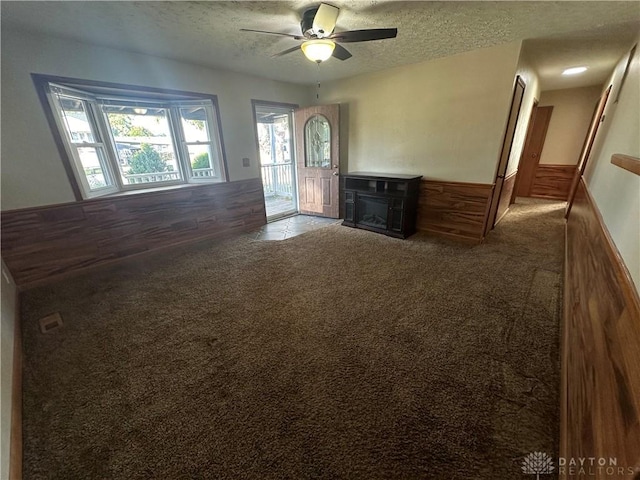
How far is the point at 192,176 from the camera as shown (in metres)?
3.83

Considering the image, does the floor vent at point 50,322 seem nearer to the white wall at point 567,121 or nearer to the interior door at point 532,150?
the interior door at point 532,150

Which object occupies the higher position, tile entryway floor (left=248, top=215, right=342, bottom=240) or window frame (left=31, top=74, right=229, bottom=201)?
window frame (left=31, top=74, right=229, bottom=201)

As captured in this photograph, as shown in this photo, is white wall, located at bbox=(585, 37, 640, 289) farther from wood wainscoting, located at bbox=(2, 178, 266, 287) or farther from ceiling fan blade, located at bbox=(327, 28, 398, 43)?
wood wainscoting, located at bbox=(2, 178, 266, 287)

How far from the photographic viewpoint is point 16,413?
4.33 ft

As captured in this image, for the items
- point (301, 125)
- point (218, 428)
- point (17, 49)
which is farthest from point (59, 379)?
point (301, 125)

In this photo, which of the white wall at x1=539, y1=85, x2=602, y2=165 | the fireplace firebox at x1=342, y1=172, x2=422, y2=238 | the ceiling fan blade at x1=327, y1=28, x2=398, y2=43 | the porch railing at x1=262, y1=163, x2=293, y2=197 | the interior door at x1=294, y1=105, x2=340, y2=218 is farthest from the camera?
the porch railing at x1=262, y1=163, x2=293, y2=197

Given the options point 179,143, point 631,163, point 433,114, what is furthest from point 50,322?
point 433,114

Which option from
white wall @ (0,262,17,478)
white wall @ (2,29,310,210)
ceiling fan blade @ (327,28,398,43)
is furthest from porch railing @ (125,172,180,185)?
ceiling fan blade @ (327,28,398,43)

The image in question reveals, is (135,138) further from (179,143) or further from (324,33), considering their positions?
(324,33)

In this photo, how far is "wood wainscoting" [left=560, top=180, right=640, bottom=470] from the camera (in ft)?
2.20

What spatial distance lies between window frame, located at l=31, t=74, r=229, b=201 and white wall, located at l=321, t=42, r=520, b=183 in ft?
7.11

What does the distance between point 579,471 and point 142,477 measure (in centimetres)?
168

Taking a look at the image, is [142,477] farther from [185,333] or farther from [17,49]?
[17,49]

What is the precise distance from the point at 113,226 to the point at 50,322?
4.29 ft
